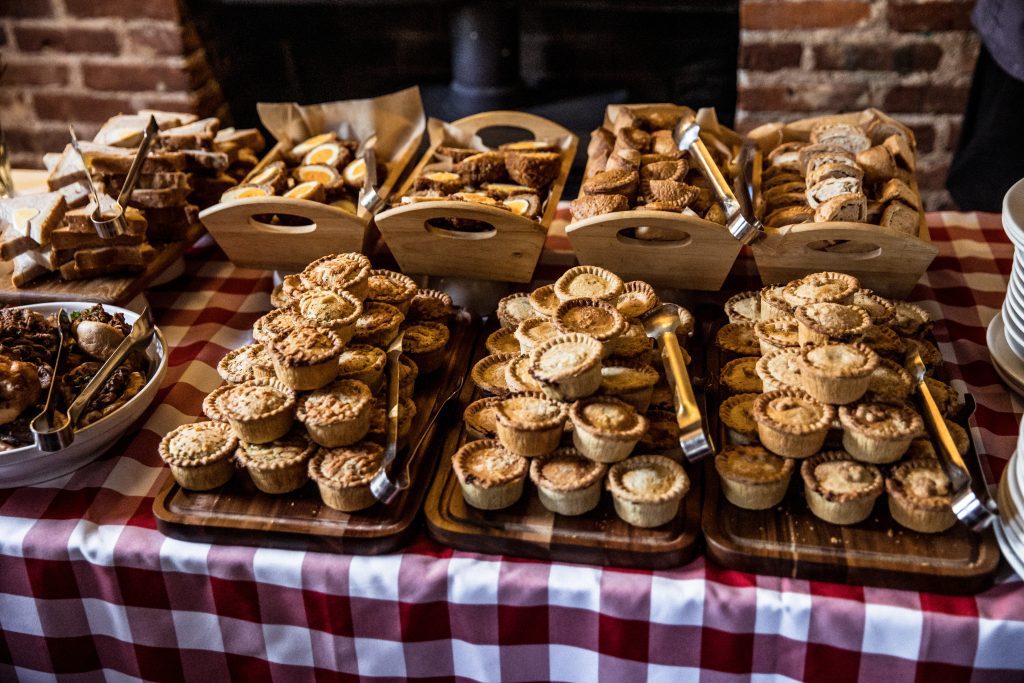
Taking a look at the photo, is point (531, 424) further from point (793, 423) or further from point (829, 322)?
point (829, 322)

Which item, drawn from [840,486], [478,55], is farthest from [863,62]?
[840,486]

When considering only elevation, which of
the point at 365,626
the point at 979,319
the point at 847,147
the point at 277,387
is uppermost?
the point at 847,147

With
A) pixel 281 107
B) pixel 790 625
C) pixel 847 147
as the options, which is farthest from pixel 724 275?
pixel 281 107

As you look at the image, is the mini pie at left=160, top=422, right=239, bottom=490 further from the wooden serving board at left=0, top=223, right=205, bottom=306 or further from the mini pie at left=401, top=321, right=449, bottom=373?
the wooden serving board at left=0, top=223, right=205, bottom=306

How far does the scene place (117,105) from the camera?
2820 mm

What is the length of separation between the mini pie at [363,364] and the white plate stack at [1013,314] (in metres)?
0.91

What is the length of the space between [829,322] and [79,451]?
41.5 inches

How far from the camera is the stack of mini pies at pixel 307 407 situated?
3.65ft

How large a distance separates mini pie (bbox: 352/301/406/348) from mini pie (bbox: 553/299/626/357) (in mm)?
262

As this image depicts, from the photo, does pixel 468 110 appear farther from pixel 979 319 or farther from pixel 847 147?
pixel 979 319

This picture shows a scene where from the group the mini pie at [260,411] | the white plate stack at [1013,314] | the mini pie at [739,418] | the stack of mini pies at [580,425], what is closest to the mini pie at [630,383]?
the stack of mini pies at [580,425]

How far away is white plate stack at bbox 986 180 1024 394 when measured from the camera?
125 cm

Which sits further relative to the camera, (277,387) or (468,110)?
(468,110)

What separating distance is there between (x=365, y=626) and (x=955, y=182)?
2.27m
